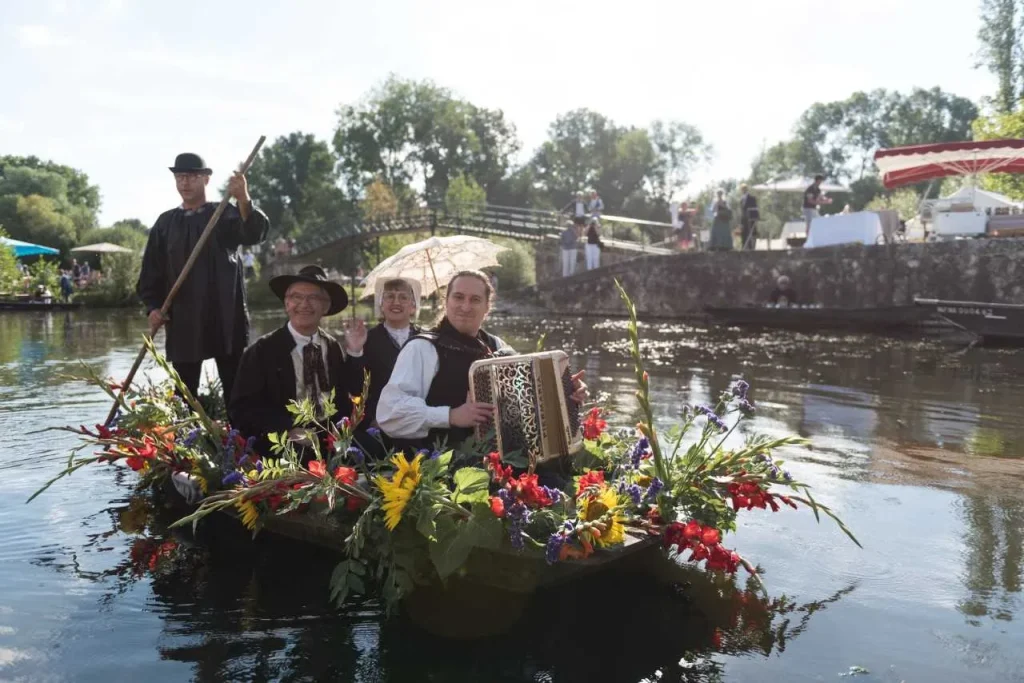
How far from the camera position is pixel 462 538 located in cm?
360

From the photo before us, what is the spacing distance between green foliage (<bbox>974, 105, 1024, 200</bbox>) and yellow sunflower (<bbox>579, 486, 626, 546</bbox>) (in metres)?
35.6

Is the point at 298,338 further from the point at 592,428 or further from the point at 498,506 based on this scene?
the point at 498,506

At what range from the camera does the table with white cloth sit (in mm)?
22719

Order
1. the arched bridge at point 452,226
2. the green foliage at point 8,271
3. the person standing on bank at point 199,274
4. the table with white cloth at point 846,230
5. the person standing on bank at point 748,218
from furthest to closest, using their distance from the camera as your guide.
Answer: the arched bridge at point 452,226 → the green foliage at point 8,271 → the person standing on bank at point 748,218 → the table with white cloth at point 846,230 → the person standing on bank at point 199,274

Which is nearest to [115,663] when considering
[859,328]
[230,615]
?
[230,615]

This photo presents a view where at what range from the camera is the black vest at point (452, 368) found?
4.55 meters

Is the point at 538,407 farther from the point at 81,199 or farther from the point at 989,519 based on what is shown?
the point at 81,199

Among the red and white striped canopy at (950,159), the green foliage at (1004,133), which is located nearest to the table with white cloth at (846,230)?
the red and white striped canopy at (950,159)

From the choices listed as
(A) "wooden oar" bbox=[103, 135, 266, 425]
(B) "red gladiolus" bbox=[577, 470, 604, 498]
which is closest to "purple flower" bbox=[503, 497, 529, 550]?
(B) "red gladiolus" bbox=[577, 470, 604, 498]

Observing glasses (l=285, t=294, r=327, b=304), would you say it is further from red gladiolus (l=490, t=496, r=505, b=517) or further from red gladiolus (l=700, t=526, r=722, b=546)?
red gladiolus (l=700, t=526, r=722, b=546)

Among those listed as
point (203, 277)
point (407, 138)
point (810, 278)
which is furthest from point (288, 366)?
point (407, 138)

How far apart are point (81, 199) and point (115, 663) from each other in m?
74.5

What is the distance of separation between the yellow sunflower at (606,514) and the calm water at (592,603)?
0.57m

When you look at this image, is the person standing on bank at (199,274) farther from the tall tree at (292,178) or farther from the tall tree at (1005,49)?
the tall tree at (292,178)
